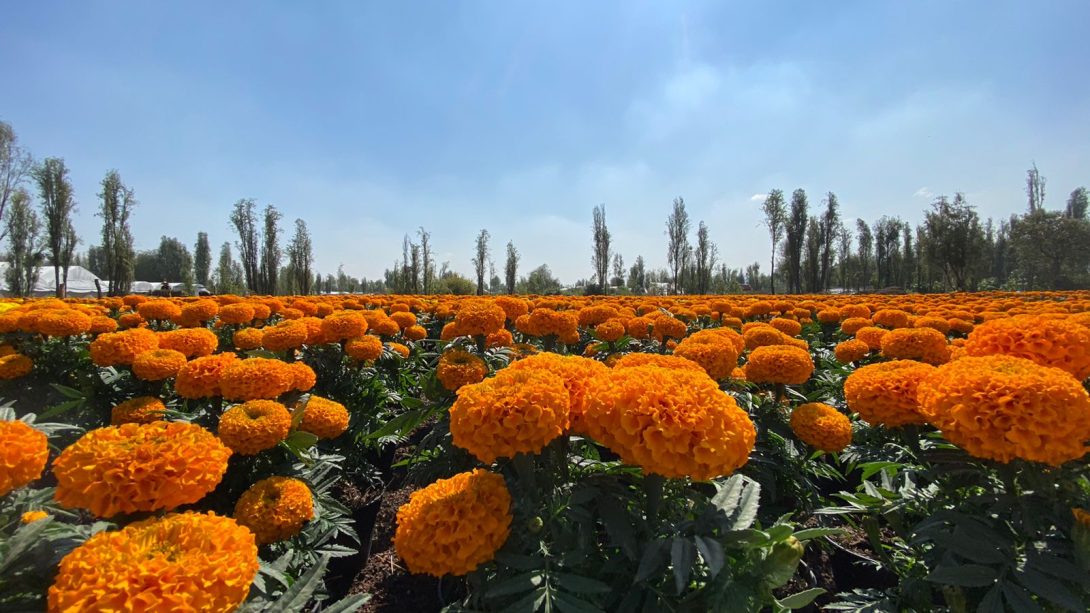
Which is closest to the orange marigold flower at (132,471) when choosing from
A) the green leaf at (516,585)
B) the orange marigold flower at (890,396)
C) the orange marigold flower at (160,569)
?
the orange marigold flower at (160,569)

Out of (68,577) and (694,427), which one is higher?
(694,427)

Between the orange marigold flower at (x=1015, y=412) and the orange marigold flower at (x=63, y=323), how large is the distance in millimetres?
6097

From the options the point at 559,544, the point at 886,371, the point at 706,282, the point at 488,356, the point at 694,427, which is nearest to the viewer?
the point at 694,427

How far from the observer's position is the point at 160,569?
1062 millimetres

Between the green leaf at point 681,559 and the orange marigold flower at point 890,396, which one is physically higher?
the orange marigold flower at point 890,396

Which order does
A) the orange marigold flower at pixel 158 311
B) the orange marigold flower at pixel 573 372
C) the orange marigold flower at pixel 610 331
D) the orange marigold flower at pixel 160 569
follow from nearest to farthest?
the orange marigold flower at pixel 160 569 < the orange marigold flower at pixel 573 372 < the orange marigold flower at pixel 610 331 < the orange marigold flower at pixel 158 311

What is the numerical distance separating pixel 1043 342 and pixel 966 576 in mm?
1388

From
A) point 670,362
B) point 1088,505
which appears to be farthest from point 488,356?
point 1088,505

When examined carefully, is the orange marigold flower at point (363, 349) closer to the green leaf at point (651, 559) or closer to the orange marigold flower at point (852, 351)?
the green leaf at point (651, 559)

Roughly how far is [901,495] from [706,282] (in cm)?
5320

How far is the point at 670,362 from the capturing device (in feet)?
6.78

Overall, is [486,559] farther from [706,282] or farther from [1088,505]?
[706,282]

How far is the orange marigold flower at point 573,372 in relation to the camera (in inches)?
67.7

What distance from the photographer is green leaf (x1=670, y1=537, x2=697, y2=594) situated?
4.03 ft
